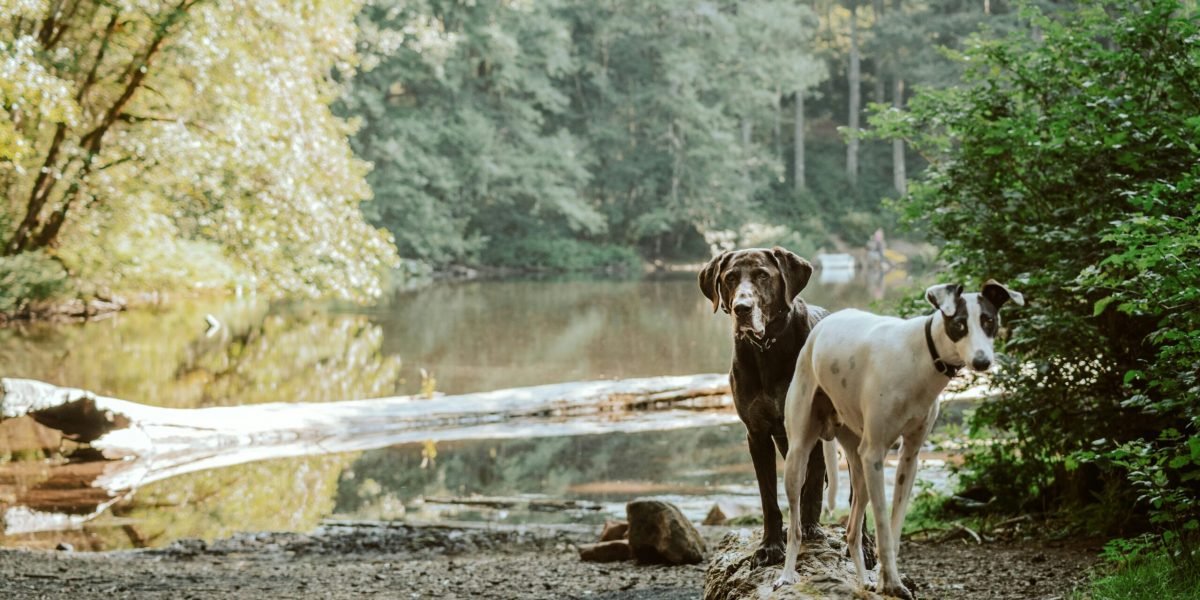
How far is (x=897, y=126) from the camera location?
33.7 feet

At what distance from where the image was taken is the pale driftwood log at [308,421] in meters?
16.1

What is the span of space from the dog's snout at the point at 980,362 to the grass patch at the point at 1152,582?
274cm

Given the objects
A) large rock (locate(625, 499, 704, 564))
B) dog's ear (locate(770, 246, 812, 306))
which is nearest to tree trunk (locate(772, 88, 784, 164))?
large rock (locate(625, 499, 704, 564))

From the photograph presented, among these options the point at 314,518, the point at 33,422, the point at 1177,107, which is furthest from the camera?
the point at 33,422

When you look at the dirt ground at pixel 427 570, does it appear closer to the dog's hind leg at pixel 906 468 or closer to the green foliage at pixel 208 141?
the dog's hind leg at pixel 906 468

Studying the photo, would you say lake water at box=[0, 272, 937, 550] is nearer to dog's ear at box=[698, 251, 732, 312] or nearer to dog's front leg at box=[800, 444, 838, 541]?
dog's front leg at box=[800, 444, 838, 541]

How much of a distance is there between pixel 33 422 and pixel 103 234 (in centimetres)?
614

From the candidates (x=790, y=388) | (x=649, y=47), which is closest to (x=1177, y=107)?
(x=790, y=388)

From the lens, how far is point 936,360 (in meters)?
4.06

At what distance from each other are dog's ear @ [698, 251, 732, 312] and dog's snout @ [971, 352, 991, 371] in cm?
121

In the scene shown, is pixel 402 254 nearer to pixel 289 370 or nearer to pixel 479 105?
pixel 479 105

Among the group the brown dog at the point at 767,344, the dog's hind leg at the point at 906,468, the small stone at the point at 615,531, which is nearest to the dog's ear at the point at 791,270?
the brown dog at the point at 767,344

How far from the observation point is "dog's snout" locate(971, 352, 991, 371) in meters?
3.74

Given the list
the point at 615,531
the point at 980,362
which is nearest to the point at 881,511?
the point at 980,362
